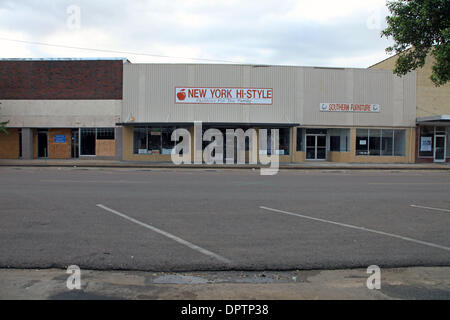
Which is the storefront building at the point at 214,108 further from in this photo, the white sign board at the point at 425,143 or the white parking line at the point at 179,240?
the white parking line at the point at 179,240

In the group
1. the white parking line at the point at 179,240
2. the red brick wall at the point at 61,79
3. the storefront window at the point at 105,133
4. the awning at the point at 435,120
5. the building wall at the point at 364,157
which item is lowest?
the white parking line at the point at 179,240

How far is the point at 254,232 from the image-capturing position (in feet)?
23.0

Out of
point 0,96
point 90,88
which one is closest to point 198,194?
point 90,88

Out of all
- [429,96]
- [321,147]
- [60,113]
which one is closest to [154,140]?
[60,113]

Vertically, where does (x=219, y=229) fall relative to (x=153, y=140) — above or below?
below

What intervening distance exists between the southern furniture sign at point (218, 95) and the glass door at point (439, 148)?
50.4 ft

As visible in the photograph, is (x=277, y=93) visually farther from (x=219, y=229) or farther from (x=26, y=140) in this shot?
(x=219, y=229)

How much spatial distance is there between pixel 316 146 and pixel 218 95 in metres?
9.34

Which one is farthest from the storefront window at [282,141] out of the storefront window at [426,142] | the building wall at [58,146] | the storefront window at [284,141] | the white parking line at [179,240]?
the white parking line at [179,240]

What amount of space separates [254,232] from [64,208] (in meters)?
4.83

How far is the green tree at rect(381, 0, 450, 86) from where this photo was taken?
13992 millimetres

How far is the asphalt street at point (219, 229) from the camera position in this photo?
5430 mm

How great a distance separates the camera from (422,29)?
14898 millimetres
